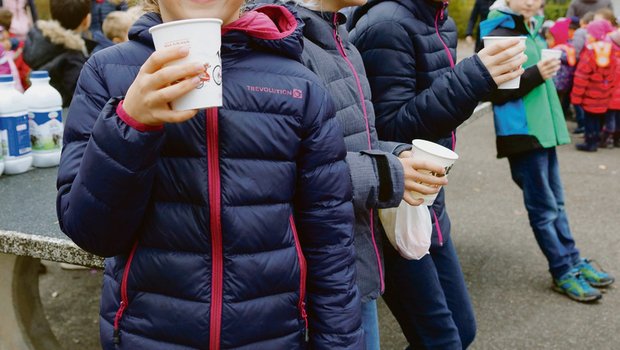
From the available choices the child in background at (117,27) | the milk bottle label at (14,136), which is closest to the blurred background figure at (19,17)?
the child in background at (117,27)

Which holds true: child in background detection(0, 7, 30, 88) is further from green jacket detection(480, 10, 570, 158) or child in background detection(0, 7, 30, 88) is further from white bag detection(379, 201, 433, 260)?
white bag detection(379, 201, 433, 260)

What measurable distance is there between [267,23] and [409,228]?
89cm

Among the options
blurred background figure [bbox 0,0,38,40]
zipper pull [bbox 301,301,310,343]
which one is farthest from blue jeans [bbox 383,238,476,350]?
blurred background figure [bbox 0,0,38,40]

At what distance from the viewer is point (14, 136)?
2.86 meters

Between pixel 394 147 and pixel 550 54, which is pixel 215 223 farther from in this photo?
pixel 550 54

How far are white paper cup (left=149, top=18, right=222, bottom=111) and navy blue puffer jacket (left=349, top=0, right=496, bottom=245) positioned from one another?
49.0 inches

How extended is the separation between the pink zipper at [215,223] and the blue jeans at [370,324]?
760 millimetres

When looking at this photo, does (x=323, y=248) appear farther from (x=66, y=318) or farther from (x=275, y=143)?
(x=66, y=318)

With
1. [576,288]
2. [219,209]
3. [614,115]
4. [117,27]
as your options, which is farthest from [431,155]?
[614,115]

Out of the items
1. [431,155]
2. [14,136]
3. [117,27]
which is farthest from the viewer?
[117,27]

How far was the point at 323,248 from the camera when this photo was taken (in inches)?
63.5

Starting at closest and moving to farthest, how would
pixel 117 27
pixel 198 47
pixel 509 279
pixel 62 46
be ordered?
pixel 198 47, pixel 509 279, pixel 62 46, pixel 117 27

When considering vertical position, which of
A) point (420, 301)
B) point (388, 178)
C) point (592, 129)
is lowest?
point (592, 129)

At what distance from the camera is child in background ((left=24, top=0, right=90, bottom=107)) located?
15.8 ft
